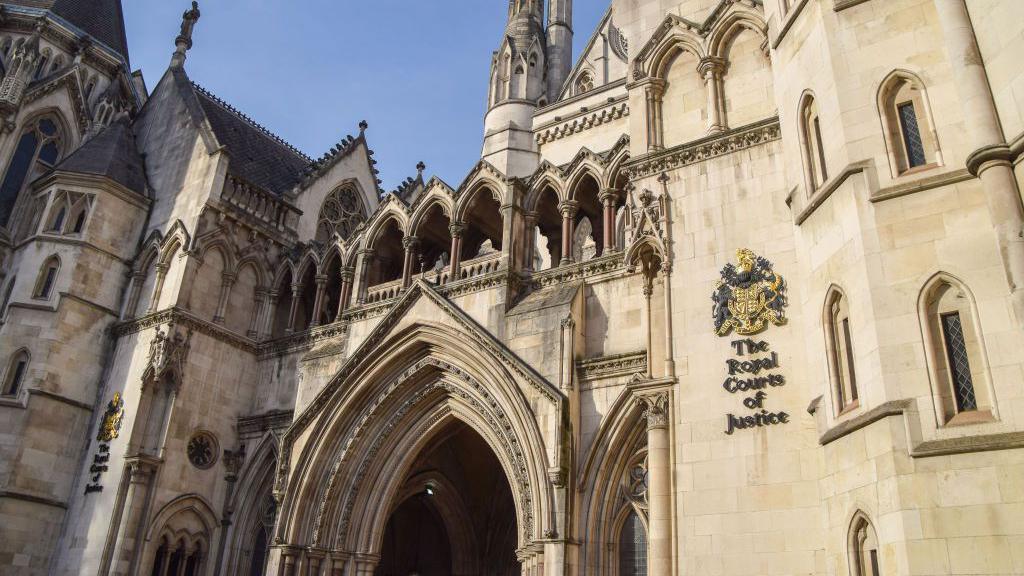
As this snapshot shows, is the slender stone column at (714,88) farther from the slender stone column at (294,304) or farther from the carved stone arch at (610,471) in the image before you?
the slender stone column at (294,304)

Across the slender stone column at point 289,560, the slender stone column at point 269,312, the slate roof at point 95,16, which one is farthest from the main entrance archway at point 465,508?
the slate roof at point 95,16

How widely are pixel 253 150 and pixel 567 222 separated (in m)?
14.5


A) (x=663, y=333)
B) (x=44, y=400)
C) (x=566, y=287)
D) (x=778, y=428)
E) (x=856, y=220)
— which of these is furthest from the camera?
(x=44, y=400)

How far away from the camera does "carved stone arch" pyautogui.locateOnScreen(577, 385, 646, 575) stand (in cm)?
1452

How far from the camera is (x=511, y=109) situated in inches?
1173

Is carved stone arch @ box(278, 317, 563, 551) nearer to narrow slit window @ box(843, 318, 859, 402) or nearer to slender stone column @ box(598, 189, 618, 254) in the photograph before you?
slender stone column @ box(598, 189, 618, 254)

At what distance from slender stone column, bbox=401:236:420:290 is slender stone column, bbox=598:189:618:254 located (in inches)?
211

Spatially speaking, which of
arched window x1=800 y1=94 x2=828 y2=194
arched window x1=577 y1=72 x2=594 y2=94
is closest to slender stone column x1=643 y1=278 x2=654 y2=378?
arched window x1=800 y1=94 x2=828 y2=194

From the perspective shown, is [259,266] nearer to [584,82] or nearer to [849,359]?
[584,82]

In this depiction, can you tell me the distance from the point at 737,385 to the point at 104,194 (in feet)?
63.7

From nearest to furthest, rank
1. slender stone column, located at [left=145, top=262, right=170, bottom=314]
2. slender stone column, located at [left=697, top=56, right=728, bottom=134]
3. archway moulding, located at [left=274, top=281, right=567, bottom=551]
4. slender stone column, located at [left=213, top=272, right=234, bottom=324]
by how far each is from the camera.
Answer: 1. slender stone column, located at [left=697, top=56, right=728, bottom=134]
2. archway moulding, located at [left=274, top=281, right=567, bottom=551]
3. slender stone column, located at [left=145, top=262, right=170, bottom=314]
4. slender stone column, located at [left=213, top=272, right=234, bottom=324]

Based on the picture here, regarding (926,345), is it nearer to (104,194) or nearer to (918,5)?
(918,5)

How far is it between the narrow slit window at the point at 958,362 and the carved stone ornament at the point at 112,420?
19.1m

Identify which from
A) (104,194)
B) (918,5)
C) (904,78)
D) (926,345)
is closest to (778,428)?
(926,345)
